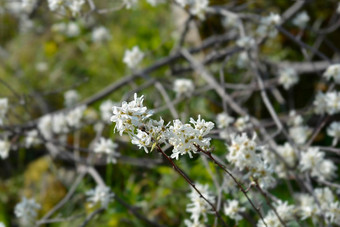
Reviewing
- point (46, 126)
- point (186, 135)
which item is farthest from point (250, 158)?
point (46, 126)

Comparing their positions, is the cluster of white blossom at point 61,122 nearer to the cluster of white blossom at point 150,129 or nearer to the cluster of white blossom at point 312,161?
the cluster of white blossom at point 312,161

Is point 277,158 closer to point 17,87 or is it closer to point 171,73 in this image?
point 171,73

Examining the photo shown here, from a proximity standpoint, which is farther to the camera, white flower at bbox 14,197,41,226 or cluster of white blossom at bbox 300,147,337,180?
white flower at bbox 14,197,41,226

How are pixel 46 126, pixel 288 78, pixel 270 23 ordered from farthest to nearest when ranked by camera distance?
pixel 46 126
pixel 288 78
pixel 270 23

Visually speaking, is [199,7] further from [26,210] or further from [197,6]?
[26,210]

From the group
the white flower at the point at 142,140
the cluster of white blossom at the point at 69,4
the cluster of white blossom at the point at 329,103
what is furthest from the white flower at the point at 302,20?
the white flower at the point at 142,140

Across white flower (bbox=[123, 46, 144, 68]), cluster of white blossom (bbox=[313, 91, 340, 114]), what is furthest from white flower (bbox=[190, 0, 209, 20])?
cluster of white blossom (bbox=[313, 91, 340, 114])

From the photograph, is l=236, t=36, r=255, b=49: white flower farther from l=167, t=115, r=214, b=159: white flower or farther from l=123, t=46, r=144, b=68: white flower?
l=167, t=115, r=214, b=159: white flower
